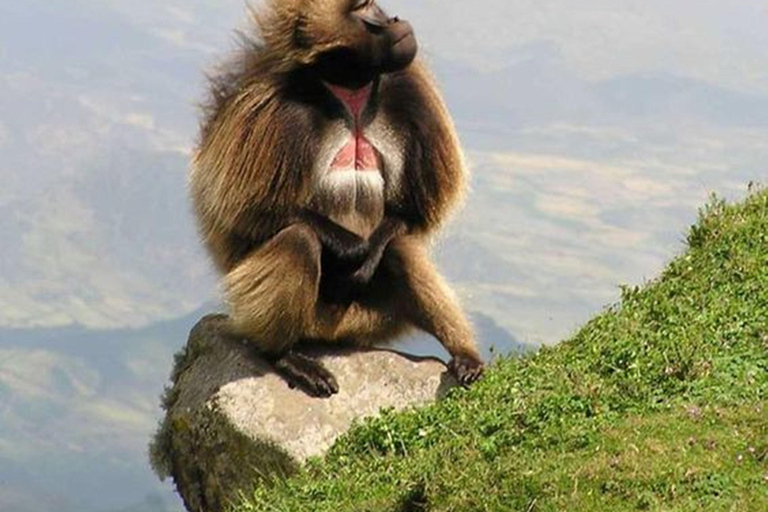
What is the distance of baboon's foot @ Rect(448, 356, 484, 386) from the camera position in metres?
11.1

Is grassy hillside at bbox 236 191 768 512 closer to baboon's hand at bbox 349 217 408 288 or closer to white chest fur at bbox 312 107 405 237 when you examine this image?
baboon's hand at bbox 349 217 408 288

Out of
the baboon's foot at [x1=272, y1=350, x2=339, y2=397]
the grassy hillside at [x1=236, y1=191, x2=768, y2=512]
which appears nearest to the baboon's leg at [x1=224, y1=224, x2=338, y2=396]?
the baboon's foot at [x1=272, y1=350, x2=339, y2=397]

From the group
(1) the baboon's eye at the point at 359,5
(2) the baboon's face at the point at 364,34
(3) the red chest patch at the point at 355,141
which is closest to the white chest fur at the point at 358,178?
(3) the red chest patch at the point at 355,141

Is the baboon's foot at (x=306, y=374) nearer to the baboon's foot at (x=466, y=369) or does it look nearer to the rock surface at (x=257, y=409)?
the rock surface at (x=257, y=409)

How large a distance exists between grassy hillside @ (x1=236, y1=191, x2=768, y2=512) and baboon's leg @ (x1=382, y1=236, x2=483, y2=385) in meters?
0.52

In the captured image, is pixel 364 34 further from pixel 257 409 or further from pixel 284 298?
pixel 257 409

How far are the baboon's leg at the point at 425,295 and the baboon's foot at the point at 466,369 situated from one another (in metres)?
0.13

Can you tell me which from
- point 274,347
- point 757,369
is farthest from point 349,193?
point 757,369

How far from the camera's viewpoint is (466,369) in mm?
11148

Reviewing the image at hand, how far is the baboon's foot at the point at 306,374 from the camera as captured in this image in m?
11.1

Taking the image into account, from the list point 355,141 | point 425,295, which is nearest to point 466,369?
point 425,295

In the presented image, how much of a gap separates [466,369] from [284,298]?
141 cm

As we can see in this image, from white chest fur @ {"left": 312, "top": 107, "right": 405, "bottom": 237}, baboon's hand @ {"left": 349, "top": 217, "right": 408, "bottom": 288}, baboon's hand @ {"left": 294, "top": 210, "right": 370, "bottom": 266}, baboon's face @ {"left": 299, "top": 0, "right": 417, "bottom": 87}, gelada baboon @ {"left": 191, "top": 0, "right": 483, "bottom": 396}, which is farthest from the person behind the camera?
baboon's hand @ {"left": 349, "top": 217, "right": 408, "bottom": 288}

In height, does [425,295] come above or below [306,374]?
above
